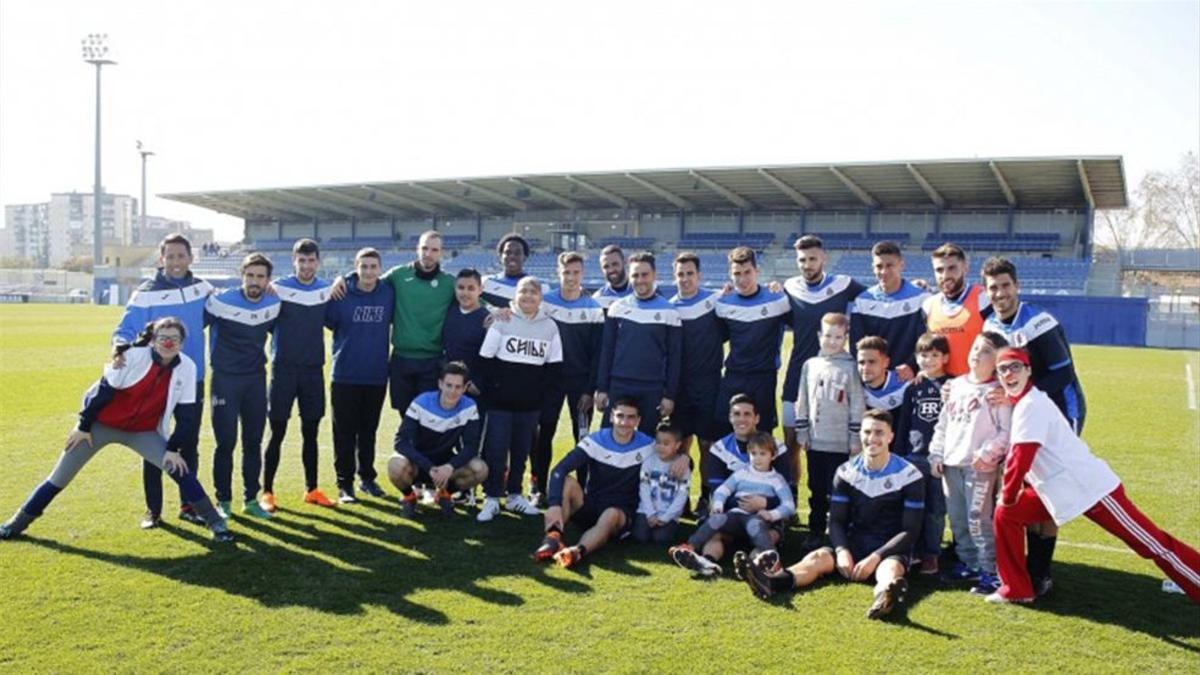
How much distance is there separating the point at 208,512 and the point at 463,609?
82.2 inches

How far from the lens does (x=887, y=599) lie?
4570 mm

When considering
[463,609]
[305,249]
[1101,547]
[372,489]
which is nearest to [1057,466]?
[1101,547]

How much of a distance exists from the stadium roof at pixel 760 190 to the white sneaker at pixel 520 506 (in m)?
29.1

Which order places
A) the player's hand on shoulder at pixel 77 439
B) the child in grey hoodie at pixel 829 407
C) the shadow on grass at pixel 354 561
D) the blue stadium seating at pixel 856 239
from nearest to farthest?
the shadow on grass at pixel 354 561, the player's hand on shoulder at pixel 77 439, the child in grey hoodie at pixel 829 407, the blue stadium seating at pixel 856 239

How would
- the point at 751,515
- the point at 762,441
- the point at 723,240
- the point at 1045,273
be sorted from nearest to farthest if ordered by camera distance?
the point at 751,515 < the point at 762,441 < the point at 1045,273 < the point at 723,240

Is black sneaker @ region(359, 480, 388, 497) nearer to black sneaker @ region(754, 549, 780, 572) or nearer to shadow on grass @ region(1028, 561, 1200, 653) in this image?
black sneaker @ region(754, 549, 780, 572)

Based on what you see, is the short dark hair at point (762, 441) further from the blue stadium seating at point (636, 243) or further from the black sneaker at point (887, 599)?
the blue stadium seating at point (636, 243)

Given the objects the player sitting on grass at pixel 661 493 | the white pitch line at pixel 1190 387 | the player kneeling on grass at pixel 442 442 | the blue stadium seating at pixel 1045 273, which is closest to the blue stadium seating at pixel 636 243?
the blue stadium seating at pixel 1045 273

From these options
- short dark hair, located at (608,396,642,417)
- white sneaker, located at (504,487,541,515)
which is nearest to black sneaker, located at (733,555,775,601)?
short dark hair, located at (608,396,642,417)

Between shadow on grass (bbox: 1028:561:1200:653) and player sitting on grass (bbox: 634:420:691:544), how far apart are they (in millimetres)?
2171

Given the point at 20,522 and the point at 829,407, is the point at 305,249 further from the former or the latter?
the point at 829,407

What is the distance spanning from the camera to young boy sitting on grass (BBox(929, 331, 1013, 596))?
496cm

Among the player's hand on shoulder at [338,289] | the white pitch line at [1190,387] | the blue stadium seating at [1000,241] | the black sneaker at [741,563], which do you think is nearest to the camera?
the black sneaker at [741,563]

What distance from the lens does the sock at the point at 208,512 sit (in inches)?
222
